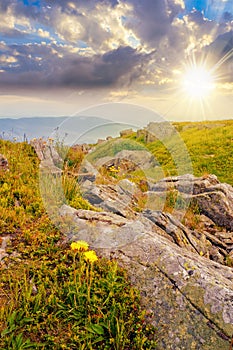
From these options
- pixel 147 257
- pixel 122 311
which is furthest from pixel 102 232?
pixel 122 311

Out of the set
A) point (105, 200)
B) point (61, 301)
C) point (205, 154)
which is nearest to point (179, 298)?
point (61, 301)

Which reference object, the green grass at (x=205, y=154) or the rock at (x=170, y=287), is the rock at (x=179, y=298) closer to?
the rock at (x=170, y=287)

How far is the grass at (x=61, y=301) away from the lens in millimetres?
4039

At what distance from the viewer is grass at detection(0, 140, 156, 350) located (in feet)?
13.3

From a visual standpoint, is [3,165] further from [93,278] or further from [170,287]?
[170,287]

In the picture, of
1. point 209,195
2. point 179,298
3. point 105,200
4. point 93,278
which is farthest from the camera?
point 209,195

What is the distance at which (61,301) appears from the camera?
4.44 meters

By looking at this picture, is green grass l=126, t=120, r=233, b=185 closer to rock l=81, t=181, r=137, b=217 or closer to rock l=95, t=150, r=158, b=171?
rock l=95, t=150, r=158, b=171

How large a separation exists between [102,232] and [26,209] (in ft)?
7.08

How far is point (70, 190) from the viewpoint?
8.49 m

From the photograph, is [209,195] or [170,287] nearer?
[170,287]

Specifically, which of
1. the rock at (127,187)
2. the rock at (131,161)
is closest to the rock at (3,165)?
the rock at (127,187)

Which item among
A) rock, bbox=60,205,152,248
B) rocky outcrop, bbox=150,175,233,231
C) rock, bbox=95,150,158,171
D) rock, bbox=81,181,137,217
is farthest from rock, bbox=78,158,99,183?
rock, bbox=95,150,158,171

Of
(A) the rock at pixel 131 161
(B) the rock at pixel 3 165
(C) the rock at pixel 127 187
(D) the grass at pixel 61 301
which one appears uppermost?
(B) the rock at pixel 3 165
